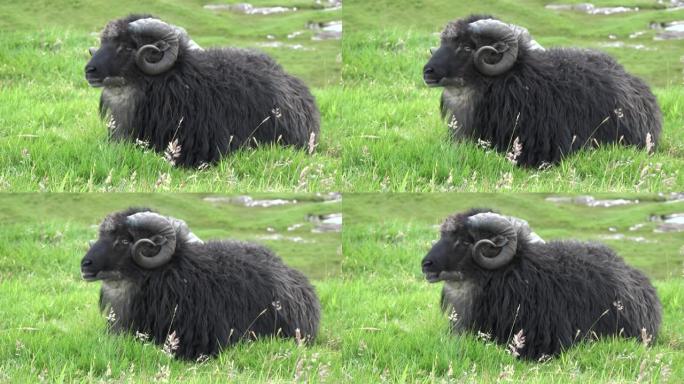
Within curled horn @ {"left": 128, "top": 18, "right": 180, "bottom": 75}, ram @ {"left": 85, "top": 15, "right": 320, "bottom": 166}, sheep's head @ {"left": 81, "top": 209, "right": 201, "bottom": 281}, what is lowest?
sheep's head @ {"left": 81, "top": 209, "right": 201, "bottom": 281}

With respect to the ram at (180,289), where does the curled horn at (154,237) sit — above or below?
above

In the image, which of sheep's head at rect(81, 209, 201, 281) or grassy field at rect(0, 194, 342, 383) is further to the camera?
sheep's head at rect(81, 209, 201, 281)

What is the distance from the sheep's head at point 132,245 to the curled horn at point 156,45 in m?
1.77

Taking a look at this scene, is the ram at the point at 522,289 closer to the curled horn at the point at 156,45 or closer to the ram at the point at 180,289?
the ram at the point at 180,289

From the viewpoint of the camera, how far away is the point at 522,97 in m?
12.2

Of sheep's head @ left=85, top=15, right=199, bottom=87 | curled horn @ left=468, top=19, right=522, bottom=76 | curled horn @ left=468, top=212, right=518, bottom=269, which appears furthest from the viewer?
curled horn @ left=468, top=19, right=522, bottom=76

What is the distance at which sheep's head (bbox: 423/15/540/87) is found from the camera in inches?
471

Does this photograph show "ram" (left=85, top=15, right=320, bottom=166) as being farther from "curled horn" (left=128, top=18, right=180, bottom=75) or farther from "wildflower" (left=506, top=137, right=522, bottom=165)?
"wildflower" (left=506, top=137, right=522, bottom=165)

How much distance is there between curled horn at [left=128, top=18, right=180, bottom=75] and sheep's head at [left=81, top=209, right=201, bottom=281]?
1.77 metres

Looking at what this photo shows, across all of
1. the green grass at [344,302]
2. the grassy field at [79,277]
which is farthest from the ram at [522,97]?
the grassy field at [79,277]

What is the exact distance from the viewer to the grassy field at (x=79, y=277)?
32.4ft

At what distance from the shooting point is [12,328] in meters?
10.9

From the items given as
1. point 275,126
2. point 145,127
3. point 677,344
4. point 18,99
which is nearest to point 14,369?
point 145,127

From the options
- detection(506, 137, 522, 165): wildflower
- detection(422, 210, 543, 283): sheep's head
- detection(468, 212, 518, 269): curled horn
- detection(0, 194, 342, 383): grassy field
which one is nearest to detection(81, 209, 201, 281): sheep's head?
detection(0, 194, 342, 383): grassy field
